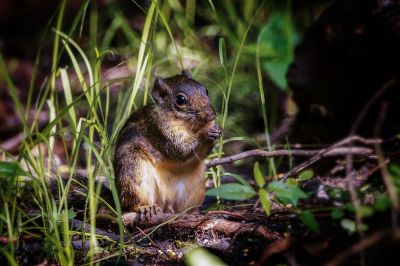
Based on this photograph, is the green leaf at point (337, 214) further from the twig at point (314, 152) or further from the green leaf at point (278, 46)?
the green leaf at point (278, 46)

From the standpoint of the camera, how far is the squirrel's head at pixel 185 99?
3.64m

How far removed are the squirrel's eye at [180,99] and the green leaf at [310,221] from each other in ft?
5.19

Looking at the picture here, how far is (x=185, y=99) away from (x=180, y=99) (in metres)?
0.04

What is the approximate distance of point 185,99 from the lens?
369 cm

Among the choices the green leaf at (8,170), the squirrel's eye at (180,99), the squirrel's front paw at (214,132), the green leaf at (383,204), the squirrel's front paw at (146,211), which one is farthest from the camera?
the squirrel's eye at (180,99)

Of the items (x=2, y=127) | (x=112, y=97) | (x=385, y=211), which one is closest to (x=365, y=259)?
(x=385, y=211)

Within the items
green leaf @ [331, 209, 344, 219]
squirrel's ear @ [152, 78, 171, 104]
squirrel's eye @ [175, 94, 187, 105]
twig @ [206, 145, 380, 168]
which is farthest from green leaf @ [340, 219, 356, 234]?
squirrel's ear @ [152, 78, 171, 104]

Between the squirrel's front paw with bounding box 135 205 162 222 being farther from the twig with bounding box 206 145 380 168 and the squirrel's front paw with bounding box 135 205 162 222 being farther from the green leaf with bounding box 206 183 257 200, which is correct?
the green leaf with bounding box 206 183 257 200

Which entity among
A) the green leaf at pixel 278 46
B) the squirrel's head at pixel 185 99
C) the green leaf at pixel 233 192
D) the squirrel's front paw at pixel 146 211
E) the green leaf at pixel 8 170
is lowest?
the squirrel's front paw at pixel 146 211

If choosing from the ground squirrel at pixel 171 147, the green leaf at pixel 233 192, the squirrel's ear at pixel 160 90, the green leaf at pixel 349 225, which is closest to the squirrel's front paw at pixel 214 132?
the ground squirrel at pixel 171 147

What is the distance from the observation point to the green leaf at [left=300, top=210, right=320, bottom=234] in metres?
2.26

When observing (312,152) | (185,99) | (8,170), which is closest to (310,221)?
(312,152)

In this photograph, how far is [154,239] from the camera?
10.2 feet

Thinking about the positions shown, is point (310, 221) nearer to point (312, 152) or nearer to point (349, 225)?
point (349, 225)
